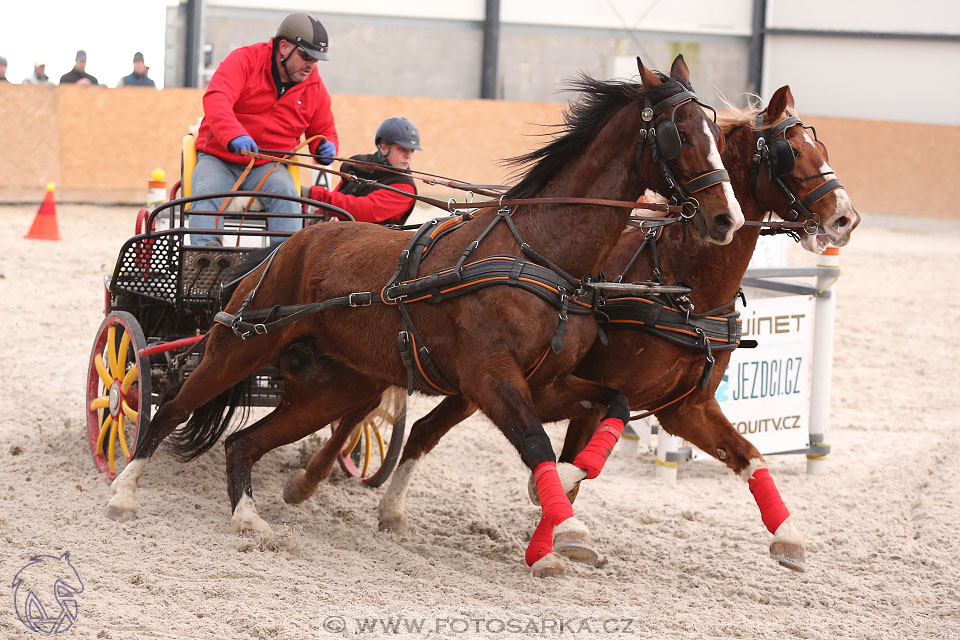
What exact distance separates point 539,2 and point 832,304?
13.2 meters

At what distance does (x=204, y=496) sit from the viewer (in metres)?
4.77

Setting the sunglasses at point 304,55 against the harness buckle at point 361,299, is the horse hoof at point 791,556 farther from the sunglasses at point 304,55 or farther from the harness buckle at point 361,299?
the sunglasses at point 304,55

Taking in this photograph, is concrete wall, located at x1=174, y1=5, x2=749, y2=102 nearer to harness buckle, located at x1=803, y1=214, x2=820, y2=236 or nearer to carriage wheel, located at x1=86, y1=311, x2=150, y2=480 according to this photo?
carriage wheel, located at x1=86, y1=311, x2=150, y2=480

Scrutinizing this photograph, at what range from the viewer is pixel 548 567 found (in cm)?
376

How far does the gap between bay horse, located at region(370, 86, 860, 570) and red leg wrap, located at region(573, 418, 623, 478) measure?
8.9 inches

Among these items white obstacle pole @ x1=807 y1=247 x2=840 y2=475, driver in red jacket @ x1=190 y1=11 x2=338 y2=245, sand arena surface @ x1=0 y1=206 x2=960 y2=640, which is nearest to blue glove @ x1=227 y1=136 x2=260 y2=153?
driver in red jacket @ x1=190 y1=11 x2=338 y2=245

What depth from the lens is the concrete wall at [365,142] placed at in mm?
13375

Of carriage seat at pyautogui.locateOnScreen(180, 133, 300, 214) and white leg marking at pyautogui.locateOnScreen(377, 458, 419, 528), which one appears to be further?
carriage seat at pyautogui.locateOnScreen(180, 133, 300, 214)

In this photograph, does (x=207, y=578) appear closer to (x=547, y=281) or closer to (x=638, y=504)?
(x=547, y=281)

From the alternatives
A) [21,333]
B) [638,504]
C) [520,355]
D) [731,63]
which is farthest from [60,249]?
[731,63]

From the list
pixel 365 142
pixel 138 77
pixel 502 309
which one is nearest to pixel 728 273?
pixel 502 309

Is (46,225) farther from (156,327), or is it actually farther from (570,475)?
(570,475)

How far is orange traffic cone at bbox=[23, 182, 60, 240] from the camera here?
10938mm

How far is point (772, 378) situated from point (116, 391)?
350 centimetres
